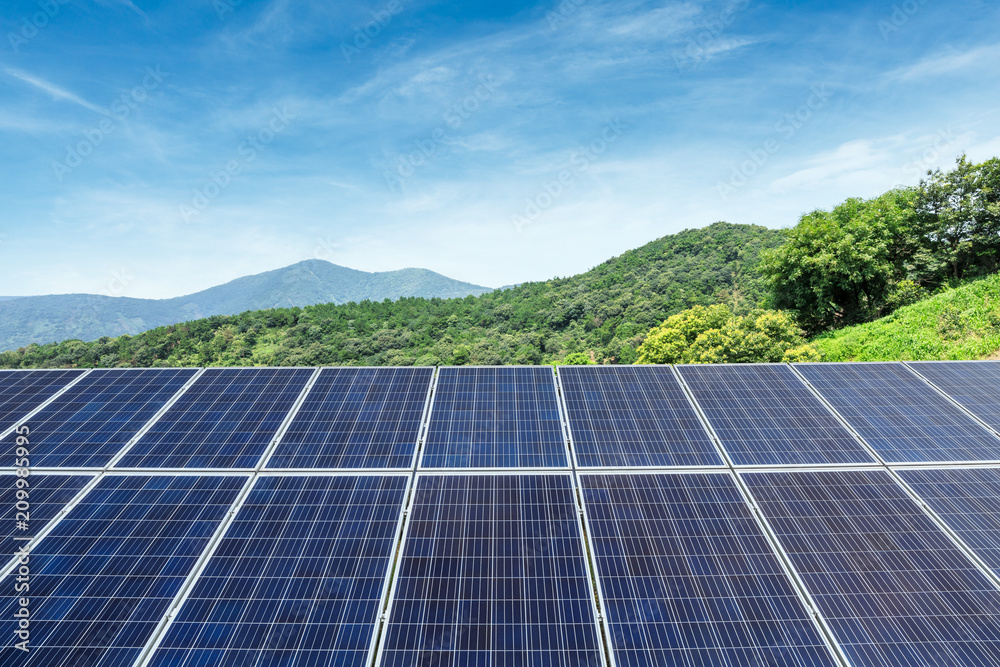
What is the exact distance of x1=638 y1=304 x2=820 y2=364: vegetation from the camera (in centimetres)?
2720

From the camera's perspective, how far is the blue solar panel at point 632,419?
363 inches

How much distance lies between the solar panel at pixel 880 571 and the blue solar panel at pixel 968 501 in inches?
14.9

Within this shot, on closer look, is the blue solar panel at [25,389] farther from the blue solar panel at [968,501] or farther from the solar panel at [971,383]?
the solar panel at [971,383]

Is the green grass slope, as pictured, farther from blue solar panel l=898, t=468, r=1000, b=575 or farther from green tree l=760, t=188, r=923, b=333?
blue solar panel l=898, t=468, r=1000, b=575

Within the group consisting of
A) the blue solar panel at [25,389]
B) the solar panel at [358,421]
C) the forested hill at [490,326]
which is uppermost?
the blue solar panel at [25,389]

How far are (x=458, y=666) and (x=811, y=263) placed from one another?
37076 mm

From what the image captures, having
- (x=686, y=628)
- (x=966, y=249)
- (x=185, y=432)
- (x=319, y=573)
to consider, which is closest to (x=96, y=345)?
(x=185, y=432)

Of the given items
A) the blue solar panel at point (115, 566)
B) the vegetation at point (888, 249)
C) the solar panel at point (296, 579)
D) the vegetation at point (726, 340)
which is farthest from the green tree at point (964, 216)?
the blue solar panel at point (115, 566)

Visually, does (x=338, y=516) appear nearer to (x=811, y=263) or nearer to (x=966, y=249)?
(x=811, y=263)

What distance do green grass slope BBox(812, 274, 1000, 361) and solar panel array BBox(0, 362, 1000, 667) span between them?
15.8m

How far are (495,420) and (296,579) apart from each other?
486 cm

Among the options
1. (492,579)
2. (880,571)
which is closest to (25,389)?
(492,579)

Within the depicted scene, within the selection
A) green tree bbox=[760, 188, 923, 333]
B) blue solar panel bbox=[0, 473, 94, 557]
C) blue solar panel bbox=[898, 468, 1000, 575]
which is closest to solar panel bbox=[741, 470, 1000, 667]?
blue solar panel bbox=[898, 468, 1000, 575]

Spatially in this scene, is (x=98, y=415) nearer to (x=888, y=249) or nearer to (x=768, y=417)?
(x=768, y=417)
